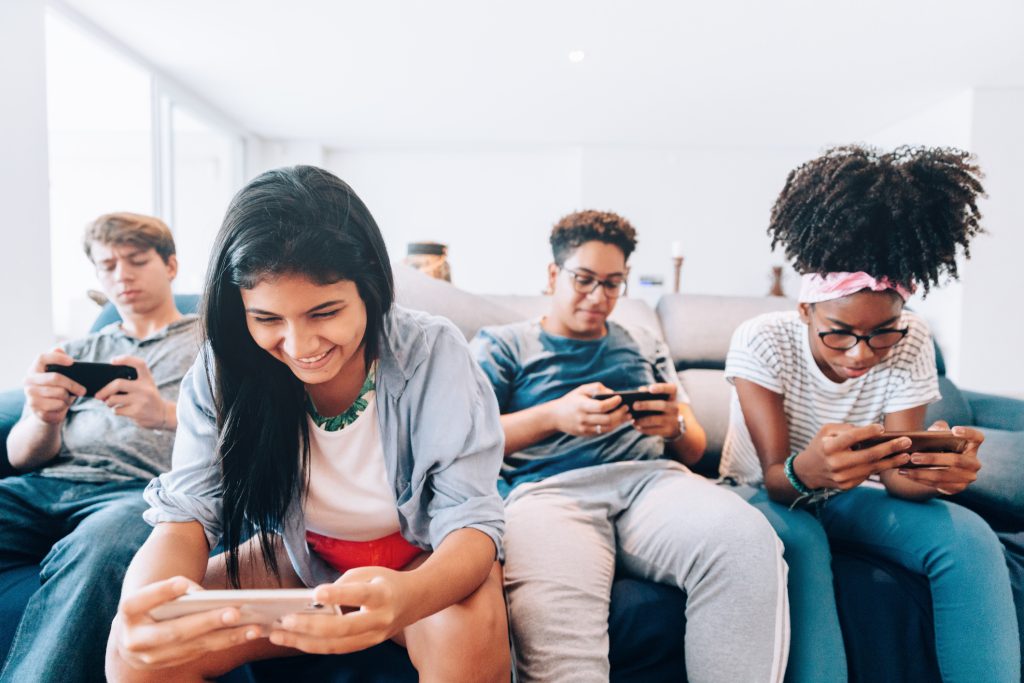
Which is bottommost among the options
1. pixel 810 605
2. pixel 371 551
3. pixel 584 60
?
pixel 810 605

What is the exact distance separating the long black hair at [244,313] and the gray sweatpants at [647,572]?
17.4 inches

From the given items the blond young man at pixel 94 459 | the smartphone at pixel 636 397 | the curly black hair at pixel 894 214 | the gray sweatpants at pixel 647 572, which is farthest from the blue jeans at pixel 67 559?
the curly black hair at pixel 894 214

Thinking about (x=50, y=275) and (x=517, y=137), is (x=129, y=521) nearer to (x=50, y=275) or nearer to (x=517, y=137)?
(x=50, y=275)

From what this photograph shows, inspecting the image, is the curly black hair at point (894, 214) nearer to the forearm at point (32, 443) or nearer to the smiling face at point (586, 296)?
the smiling face at point (586, 296)

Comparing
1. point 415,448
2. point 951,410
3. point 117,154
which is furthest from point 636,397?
point 117,154

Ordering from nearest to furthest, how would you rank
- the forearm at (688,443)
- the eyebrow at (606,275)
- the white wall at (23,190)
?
1. the forearm at (688,443)
2. the eyebrow at (606,275)
3. the white wall at (23,190)

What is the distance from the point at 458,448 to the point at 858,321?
2.80 feet

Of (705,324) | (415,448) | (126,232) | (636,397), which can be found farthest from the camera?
(705,324)

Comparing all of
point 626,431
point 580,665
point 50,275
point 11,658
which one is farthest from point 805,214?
point 50,275

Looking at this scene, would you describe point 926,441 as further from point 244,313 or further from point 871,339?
point 244,313

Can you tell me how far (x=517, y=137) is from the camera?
533 centimetres

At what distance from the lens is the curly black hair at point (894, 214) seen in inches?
47.9

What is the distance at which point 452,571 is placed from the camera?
30.9 inches

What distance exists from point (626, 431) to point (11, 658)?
4.01ft
